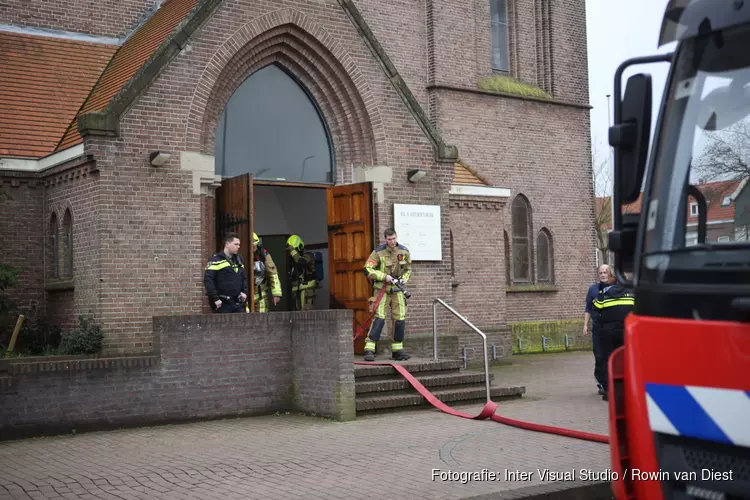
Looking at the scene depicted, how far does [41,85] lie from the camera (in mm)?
15648

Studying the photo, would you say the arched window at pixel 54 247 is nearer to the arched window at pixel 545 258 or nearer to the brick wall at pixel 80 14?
the brick wall at pixel 80 14

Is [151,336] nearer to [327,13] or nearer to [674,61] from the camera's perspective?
[327,13]

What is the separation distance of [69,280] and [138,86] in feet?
10.4

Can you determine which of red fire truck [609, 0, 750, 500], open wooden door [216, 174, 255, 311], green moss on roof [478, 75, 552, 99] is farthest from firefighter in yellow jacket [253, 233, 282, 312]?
green moss on roof [478, 75, 552, 99]

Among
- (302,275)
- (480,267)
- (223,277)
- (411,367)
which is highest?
(480,267)

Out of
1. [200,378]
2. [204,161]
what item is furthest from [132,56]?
[200,378]

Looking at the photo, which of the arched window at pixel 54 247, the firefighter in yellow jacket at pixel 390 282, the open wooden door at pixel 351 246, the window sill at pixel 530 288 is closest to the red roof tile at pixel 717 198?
the firefighter in yellow jacket at pixel 390 282

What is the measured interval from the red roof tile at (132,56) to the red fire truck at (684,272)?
9837 millimetres

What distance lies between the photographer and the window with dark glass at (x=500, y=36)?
78.2 ft

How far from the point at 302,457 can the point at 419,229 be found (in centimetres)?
723

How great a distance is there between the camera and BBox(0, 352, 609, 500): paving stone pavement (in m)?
7.57

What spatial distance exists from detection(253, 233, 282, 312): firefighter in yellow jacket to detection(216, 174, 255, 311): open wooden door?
1.26 feet

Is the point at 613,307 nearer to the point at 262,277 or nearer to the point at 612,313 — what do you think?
the point at 612,313

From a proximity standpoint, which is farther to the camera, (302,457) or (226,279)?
(226,279)
